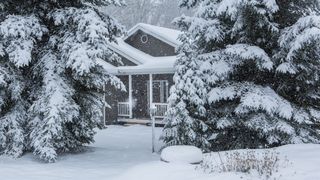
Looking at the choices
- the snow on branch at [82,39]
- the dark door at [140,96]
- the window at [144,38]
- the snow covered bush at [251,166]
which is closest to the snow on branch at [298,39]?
the snow covered bush at [251,166]

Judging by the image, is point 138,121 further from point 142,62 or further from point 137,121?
point 142,62

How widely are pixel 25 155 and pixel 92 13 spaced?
5153mm

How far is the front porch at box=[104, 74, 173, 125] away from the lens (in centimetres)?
2744

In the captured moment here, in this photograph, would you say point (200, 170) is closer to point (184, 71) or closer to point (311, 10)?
point (184, 71)

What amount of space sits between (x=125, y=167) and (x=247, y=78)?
16.9 ft

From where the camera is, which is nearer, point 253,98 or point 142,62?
point 253,98

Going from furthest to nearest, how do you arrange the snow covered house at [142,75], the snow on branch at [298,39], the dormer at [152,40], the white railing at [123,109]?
the white railing at [123,109], the dormer at [152,40], the snow covered house at [142,75], the snow on branch at [298,39]

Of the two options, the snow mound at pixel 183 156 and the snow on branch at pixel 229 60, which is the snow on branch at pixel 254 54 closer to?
the snow on branch at pixel 229 60

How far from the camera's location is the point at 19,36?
13023 mm

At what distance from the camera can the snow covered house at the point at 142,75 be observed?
26641mm

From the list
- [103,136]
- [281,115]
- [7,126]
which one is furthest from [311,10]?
[103,136]

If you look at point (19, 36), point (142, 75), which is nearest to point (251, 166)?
point (19, 36)

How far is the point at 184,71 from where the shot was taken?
13.6 metres

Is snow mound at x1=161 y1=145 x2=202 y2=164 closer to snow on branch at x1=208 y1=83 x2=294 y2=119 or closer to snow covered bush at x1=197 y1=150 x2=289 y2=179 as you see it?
snow covered bush at x1=197 y1=150 x2=289 y2=179
